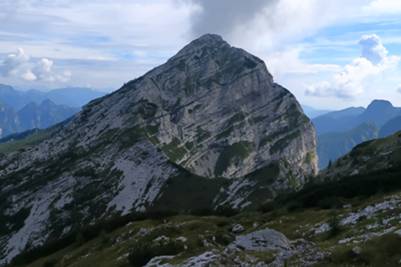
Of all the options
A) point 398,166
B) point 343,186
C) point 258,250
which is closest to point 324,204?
point 343,186

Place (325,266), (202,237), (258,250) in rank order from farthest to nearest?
(202,237), (258,250), (325,266)

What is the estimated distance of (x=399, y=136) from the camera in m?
186

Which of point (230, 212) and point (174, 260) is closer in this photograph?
point (174, 260)

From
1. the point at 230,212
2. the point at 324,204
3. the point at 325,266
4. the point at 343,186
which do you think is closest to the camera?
the point at 325,266

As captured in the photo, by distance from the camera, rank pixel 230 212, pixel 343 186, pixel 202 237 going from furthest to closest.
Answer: pixel 230 212
pixel 343 186
pixel 202 237

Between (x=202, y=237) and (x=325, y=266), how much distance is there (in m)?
34.7

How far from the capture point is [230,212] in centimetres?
14750

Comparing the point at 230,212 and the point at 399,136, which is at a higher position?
the point at 399,136

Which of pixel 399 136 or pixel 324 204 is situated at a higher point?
pixel 399 136

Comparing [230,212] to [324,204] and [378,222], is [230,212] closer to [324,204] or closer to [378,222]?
[324,204]

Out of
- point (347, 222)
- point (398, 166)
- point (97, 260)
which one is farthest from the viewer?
point (398, 166)

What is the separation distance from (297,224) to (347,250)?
43.0 meters

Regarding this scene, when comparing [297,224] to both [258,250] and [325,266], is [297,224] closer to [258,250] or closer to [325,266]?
[258,250]

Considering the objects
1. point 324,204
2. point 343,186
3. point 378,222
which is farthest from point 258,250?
point 343,186
